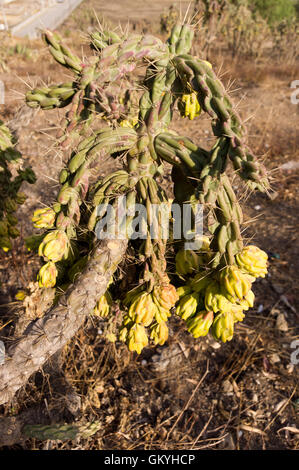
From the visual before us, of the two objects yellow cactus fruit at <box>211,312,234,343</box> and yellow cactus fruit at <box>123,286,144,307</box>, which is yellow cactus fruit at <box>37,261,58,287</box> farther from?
yellow cactus fruit at <box>211,312,234,343</box>

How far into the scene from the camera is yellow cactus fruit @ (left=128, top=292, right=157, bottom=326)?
1.27 meters

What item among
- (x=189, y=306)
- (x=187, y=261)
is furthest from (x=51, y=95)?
(x=189, y=306)

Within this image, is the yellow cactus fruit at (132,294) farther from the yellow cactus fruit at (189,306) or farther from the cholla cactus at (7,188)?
the cholla cactus at (7,188)

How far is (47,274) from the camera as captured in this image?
1299 millimetres

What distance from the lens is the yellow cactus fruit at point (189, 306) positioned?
4.14 ft

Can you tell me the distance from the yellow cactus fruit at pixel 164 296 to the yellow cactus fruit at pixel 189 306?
33 millimetres

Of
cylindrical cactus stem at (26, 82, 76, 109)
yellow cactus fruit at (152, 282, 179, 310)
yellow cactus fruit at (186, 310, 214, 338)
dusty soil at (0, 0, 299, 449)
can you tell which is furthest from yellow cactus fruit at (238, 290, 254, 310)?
cylindrical cactus stem at (26, 82, 76, 109)

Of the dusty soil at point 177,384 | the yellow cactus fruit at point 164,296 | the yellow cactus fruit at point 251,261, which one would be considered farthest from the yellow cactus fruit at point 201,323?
the dusty soil at point 177,384

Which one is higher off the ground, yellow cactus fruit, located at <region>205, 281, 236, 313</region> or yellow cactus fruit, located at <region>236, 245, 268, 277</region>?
yellow cactus fruit, located at <region>236, 245, 268, 277</region>

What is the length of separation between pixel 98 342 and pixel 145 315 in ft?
5.00

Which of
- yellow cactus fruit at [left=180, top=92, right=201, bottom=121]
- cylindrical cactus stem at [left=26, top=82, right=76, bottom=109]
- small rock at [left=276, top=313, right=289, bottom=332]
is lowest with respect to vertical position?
small rock at [left=276, top=313, right=289, bottom=332]

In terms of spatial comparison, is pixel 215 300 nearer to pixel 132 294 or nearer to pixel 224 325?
pixel 224 325

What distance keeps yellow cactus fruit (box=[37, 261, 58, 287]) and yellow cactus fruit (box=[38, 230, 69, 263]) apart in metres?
0.06

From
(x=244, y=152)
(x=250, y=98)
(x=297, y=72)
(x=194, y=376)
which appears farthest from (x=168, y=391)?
(x=297, y=72)
